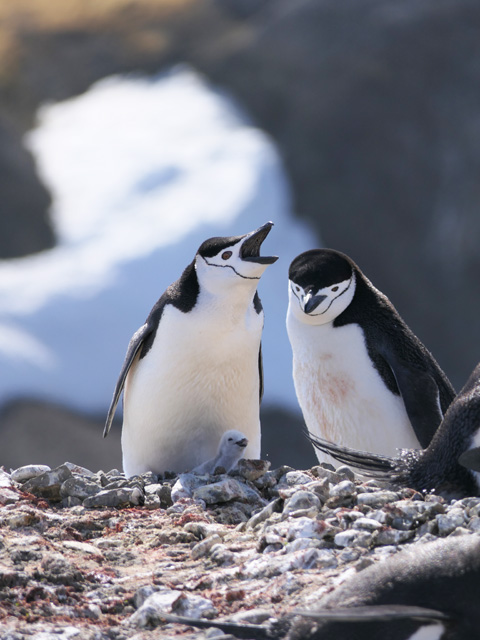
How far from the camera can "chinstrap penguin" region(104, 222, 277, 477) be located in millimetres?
4184

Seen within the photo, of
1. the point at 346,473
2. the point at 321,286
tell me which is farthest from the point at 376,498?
the point at 321,286

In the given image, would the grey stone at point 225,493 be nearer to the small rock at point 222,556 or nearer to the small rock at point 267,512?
the small rock at point 267,512

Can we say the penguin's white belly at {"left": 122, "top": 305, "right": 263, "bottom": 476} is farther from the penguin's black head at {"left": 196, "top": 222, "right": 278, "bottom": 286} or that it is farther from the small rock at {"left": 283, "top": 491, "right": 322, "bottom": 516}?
the small rock at {"left": 283, "top": 491, "right": 322, "bottom": 516}

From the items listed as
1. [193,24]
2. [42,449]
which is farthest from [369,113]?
[42,449]

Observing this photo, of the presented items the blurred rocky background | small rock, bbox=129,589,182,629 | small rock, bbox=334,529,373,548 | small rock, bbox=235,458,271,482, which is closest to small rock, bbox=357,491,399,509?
small rock, bbox=334,529,373,548

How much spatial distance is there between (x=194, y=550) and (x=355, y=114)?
56.0ft

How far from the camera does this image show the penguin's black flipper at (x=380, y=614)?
1.82 meters

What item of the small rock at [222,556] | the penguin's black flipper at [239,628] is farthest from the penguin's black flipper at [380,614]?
the small rock at [222,556]

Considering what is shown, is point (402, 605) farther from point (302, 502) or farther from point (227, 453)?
point (227, 453)

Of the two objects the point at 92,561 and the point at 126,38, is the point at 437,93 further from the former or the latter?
the point at 92,561

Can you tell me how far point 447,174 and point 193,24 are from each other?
20.8 feet

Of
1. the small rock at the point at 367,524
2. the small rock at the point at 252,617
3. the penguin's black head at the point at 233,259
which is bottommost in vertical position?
the small rock at the point at 252,617

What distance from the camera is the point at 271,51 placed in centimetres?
1998

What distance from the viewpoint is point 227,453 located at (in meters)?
3.92
